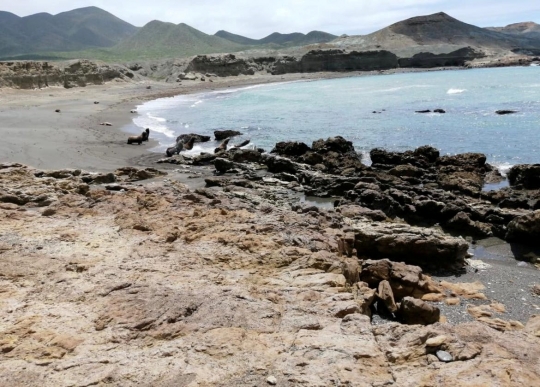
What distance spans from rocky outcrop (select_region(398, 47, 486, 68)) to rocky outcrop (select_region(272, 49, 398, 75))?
13.4 feet

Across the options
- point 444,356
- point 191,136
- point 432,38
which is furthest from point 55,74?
point 432,38

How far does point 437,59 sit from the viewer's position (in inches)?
4747

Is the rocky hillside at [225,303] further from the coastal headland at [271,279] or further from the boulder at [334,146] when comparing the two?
the boulder at [334,146]

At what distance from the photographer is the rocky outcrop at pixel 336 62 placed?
10975cm

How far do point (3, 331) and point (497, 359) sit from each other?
5241 mm

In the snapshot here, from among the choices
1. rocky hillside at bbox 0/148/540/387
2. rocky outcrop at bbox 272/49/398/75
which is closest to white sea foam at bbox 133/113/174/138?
rocky hillside at bbox 0/148/540/387

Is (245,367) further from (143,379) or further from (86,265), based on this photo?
(86,265)

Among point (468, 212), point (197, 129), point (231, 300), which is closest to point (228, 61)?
point (197, 129)

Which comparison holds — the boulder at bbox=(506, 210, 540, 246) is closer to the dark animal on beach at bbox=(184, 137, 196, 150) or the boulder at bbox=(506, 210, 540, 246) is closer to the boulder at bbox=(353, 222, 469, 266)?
the boulder at bbox=(353, 222, 469, 266)

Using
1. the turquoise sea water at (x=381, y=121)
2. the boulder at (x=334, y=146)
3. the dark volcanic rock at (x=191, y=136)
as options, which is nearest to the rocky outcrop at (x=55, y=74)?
the turquoise sea water at (x=381, y=121)

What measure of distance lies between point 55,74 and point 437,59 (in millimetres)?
96643

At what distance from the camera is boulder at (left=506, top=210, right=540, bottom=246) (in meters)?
10.8

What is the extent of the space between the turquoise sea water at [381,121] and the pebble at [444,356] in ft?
52.8

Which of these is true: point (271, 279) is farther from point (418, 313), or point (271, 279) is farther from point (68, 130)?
point (68, 130)
